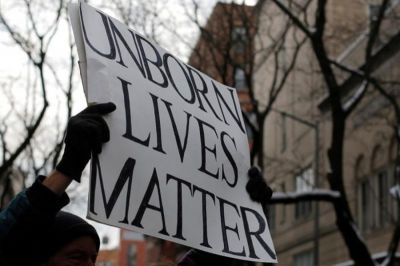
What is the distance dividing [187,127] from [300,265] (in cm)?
2971

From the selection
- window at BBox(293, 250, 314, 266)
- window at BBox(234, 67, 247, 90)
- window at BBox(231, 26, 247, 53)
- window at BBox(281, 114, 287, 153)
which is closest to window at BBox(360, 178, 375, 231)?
window at BBox(234, 67, 247, 90)

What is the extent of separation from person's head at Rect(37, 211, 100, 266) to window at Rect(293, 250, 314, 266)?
28.4 metres

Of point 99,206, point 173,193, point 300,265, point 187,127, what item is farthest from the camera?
point 300,265

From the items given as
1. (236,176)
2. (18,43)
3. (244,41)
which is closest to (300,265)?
(244,41)

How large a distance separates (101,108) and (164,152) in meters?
0.39

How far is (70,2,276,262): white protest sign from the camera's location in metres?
2.57

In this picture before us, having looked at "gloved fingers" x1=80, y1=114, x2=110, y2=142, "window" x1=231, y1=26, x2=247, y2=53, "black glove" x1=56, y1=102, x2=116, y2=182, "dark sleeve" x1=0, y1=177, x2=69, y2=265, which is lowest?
"dark sleeve" x1=0, y1=177, x2=69, y2=265

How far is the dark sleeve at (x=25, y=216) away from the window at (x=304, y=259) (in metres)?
28.6

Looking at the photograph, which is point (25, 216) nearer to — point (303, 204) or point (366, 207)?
point (366, 207)

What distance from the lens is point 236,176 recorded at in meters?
3.20

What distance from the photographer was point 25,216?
7.58 feet

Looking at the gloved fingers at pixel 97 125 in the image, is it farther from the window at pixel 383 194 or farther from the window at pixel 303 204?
the window at pixel 303 204

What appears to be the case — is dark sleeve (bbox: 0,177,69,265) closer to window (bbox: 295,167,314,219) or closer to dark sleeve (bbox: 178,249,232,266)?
dark sleeve (bbox: 178,249,232,266)

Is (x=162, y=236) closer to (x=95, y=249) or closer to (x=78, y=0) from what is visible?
(x=95, y=249)
